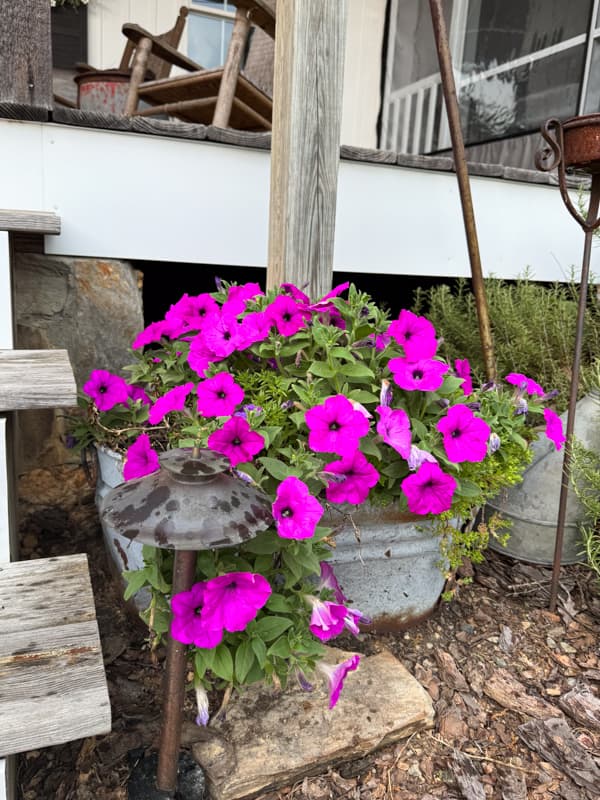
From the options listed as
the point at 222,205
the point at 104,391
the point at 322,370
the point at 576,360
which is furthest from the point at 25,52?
the point at 576,360

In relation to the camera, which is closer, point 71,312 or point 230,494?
point 230,494

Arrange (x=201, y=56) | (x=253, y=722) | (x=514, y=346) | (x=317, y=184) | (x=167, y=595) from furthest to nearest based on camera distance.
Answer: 1. (x=201, y=56)
2. (x=514, y=346)
3. (x=317, y=184)
4. (x=253, y=722)
5. (x=167, y=595)

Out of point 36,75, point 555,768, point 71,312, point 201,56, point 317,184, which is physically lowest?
point 555,768

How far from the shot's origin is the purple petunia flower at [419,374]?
4.29 ft

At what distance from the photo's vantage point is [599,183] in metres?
1.71

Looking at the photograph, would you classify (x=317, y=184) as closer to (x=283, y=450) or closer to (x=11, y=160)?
→ (x=283, y=450)

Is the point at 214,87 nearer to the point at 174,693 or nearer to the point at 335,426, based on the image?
the point at 335,426

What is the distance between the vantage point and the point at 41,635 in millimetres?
910

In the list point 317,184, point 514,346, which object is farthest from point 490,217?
point 317,184

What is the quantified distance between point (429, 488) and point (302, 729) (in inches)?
20.9

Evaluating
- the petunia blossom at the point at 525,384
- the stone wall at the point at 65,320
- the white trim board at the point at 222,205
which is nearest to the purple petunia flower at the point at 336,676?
the petunia blossom at the point at 525,384

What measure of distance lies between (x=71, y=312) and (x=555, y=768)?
1699 millimetres

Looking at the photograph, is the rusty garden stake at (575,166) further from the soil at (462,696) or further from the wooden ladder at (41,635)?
→ the wooden ladder at (41,635)

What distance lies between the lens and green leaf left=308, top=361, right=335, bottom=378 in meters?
1.32
